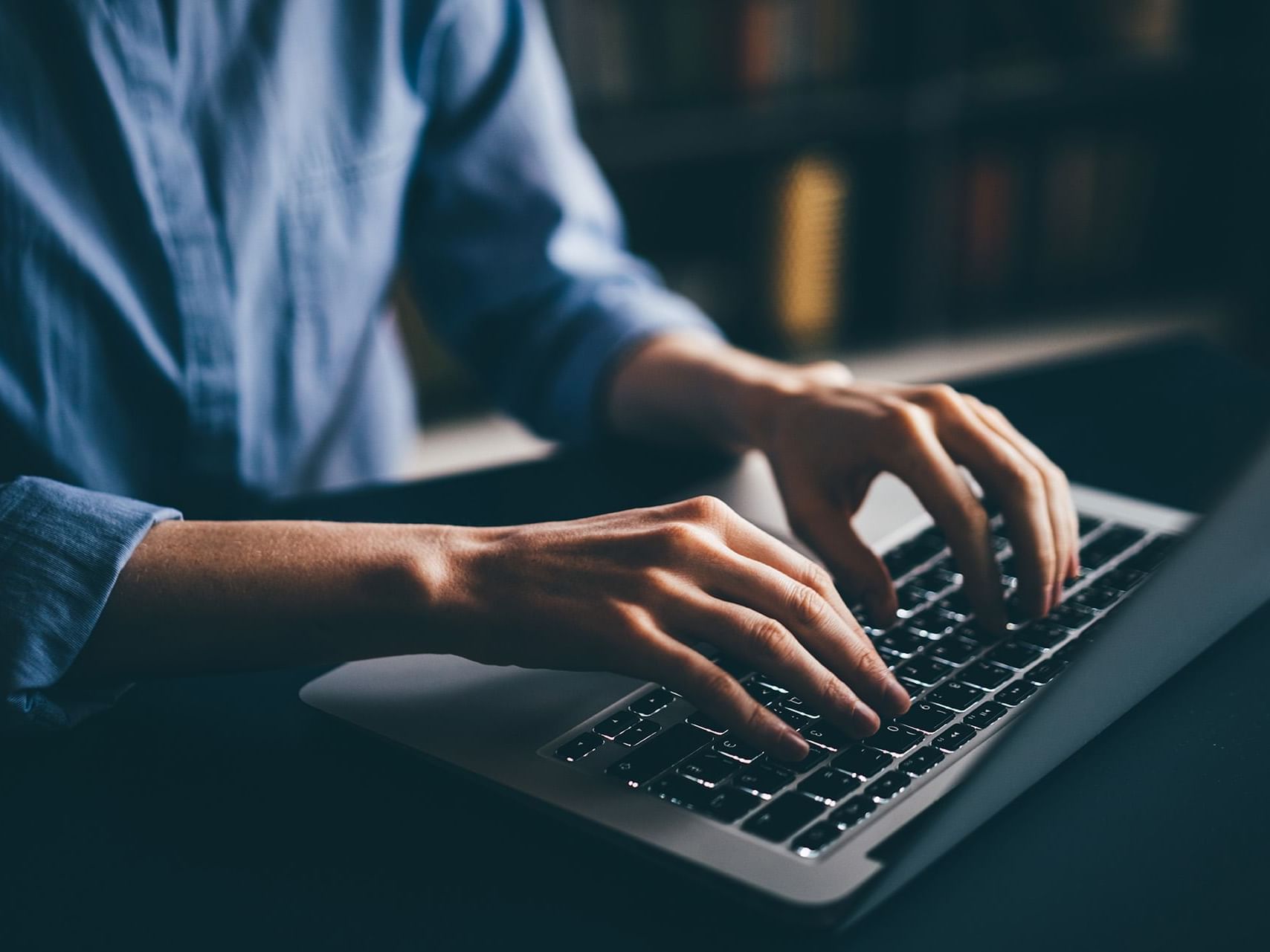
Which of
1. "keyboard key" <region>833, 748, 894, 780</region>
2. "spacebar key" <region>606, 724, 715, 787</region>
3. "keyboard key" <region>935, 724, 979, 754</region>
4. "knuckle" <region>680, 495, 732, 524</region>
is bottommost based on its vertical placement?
"spacebar key" <region>606, 724, 715, 787</region>

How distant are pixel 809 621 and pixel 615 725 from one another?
0.30 feet

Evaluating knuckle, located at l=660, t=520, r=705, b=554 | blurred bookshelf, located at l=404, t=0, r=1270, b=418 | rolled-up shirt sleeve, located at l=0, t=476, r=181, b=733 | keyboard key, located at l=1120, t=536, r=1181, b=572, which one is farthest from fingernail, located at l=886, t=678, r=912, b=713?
blurred bookshelf, located at l=404, t=0, r=1270, b=418

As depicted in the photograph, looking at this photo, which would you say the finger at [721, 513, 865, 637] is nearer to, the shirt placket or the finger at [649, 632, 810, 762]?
the finger at [649, 632, 810, 762]

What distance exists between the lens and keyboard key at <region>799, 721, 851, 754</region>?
0.44 metres

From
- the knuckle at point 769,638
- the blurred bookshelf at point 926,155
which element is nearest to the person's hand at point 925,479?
the knuckle at point 769,638

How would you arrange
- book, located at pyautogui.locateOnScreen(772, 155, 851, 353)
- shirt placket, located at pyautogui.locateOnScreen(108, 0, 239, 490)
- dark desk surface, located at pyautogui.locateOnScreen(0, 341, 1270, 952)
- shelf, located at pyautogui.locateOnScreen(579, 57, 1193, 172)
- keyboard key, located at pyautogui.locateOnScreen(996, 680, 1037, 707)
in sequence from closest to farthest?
1. dark desk surface, located at pyautogui.locateOnScreen(0, 341, 1270, 952)
2. keyboard key, located at pyautogui.locateOnScreen(996, 680, 1037, 707)
3. shirt placket, located at pyautogui.locateOnScreen(108, 0, 239, 490)
4. shelf, located at pyautogui.locateOnScreen(579, 57, 1193, 172)
5. book, located at pyautogui.locateOnScreen(772, 155, 851, 353)

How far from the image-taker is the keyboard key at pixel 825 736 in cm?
44

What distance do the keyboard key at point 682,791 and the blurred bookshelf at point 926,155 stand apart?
1704 millimetres

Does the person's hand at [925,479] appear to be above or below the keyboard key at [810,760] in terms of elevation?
above

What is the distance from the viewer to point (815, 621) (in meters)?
0.47

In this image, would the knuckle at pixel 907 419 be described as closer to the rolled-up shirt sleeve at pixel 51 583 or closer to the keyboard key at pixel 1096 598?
the keyboard key at pixel 1096 598

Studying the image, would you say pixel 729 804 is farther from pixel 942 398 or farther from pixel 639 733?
pixel 942 398

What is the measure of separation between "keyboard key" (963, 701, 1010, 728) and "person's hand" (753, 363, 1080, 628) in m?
0.07

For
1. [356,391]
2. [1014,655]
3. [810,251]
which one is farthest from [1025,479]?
[810,251]
